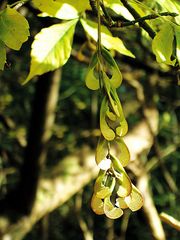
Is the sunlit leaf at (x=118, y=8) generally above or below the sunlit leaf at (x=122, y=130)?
above

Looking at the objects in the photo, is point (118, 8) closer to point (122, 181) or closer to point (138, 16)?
point (138, 16)

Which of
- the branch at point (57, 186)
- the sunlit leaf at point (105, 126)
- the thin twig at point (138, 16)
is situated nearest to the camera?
the sunlit leaf at point (105, 126)

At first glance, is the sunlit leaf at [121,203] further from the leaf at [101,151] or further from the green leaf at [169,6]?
the green leaf at [169,6]

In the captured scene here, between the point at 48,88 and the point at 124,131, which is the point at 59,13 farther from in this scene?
the point at 48,88

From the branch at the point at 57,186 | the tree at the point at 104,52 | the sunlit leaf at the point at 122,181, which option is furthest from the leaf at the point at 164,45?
the branch at the point at 57,186

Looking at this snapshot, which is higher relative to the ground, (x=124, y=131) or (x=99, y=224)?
(x=124, y=131)

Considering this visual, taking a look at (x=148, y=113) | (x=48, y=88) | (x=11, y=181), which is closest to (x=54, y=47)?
(x=48, y=88)
